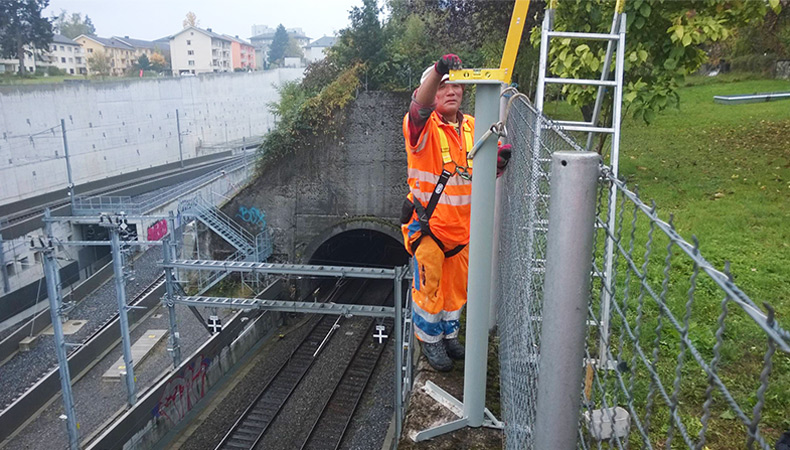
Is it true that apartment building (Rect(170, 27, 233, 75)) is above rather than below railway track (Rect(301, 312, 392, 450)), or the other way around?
above

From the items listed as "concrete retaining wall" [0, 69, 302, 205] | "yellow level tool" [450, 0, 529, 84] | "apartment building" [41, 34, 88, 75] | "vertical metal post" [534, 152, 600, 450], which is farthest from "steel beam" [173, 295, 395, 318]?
"apartment building" [41, 34, 88, 75]

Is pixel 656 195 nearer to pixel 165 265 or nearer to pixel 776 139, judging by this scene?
pixel 776 139

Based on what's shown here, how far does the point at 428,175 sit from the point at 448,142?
0.27m

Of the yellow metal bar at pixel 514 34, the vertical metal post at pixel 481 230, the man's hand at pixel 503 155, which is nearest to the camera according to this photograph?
the yellow metal bar at pixel 514 34

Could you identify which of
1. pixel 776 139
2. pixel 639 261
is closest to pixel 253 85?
pixel 776 139

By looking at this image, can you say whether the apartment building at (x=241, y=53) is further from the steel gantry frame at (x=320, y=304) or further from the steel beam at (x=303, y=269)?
the steel beam at (x=303, y=269)

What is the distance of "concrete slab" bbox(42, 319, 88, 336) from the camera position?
1718 cm

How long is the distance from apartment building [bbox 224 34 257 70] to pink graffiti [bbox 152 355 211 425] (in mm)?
62492

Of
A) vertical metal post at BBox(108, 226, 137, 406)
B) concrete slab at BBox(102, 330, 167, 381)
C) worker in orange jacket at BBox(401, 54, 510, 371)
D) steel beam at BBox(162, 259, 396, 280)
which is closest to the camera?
worker in orange jacket at BBox(401, 54, 510, 371)

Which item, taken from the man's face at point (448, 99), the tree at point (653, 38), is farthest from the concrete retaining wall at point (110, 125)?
the man's face at point (448, 99)

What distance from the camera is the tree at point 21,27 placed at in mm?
28656

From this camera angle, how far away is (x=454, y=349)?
4527 millimetres

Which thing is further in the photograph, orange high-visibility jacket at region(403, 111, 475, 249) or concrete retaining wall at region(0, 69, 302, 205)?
concrete retaining wall at region(0, 69, 302, 205)

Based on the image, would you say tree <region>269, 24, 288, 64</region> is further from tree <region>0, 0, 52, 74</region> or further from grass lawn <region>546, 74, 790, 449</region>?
grass lawn <region>546, 74, 790, 449</region>
